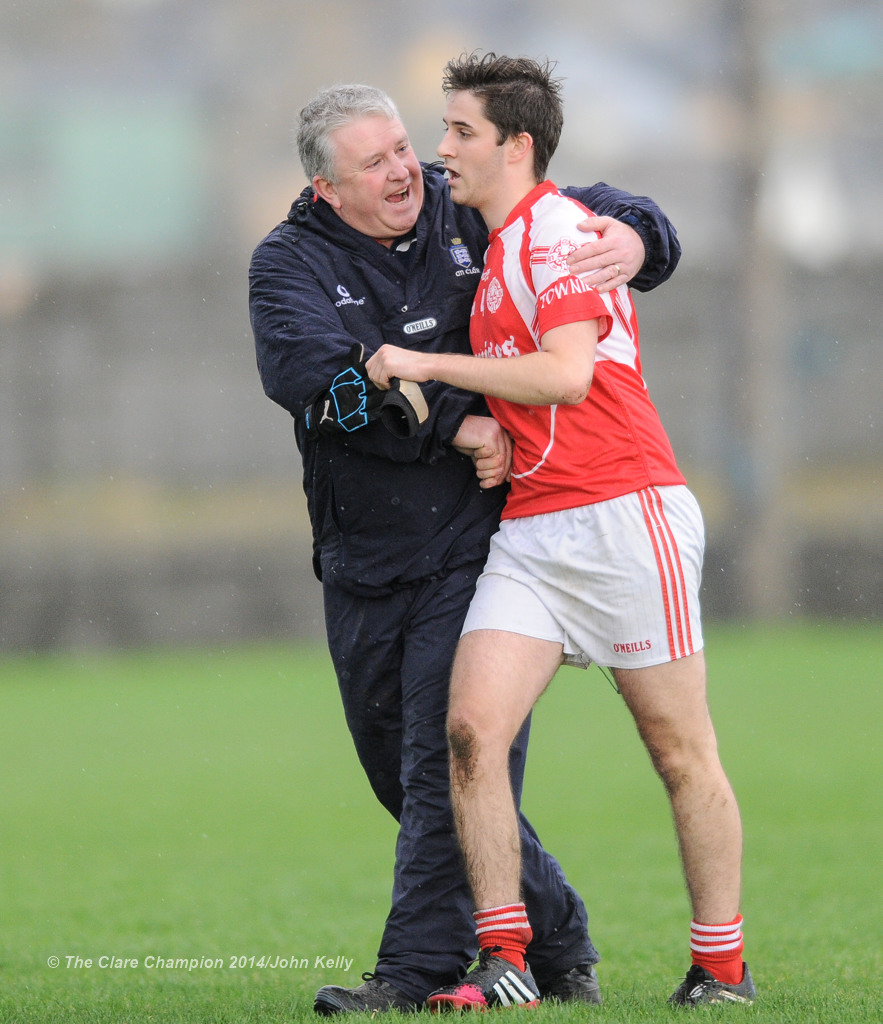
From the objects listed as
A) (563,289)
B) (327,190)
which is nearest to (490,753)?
(563,289)

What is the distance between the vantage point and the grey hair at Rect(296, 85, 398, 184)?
162 inches

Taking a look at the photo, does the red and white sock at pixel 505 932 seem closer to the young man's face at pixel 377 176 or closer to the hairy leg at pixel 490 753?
the hairy leg at pixel 490 753

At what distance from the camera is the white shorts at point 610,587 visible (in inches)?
143

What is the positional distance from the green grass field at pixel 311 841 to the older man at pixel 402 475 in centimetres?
40

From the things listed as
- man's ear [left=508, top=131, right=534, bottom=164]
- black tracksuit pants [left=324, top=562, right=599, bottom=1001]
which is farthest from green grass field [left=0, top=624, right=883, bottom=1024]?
man's ear [left=508, top=131, right=534, bottom=164]

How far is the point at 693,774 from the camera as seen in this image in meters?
3.67

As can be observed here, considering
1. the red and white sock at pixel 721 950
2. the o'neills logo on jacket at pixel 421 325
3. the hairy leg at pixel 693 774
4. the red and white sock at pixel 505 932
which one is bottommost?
the red and white sock at pixel 721 950

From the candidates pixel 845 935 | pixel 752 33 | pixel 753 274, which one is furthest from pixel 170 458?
pixel 845 935

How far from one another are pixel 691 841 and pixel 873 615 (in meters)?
17.4

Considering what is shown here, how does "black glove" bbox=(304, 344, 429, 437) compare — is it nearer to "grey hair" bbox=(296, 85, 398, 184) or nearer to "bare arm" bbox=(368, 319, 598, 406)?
"bare arm" bbox=(368, 319, 598, 406)

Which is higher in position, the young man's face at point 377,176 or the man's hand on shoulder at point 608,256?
the young man's face at point 377,176

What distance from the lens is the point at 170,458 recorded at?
71.4 ft


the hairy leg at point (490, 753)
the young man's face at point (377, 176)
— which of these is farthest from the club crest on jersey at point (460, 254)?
the hairy leg at point (490, 753)

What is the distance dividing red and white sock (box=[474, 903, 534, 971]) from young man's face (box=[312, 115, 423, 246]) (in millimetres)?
1851
